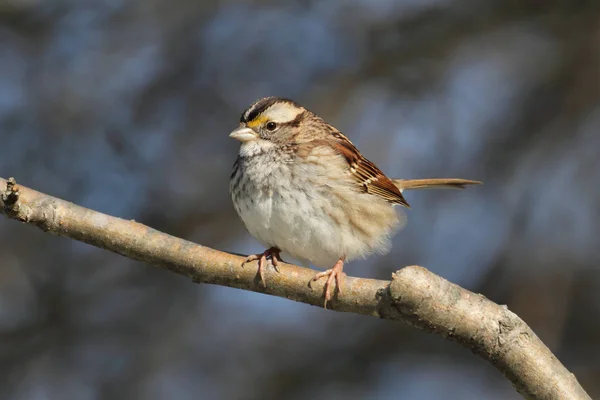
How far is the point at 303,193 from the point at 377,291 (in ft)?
4.22

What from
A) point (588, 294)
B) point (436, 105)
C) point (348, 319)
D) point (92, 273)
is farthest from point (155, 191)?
point (588, 294)

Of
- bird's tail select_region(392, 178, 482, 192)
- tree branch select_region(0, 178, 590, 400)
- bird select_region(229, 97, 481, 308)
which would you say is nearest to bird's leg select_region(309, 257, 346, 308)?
tree branch select_region(0, 178, 590, 400)

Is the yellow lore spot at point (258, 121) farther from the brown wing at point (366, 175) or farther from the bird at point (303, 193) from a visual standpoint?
the brown wing at point (366, 175)

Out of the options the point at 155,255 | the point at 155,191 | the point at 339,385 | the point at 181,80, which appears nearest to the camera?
the point at 155,255

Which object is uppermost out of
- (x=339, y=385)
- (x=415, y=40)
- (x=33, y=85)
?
(x=415, y=40)

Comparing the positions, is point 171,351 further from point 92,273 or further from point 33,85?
point 33,85

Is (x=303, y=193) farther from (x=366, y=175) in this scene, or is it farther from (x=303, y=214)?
(x=366, y=175)

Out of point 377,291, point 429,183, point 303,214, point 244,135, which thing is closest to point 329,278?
point 377,291

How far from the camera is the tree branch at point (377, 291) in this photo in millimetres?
3062

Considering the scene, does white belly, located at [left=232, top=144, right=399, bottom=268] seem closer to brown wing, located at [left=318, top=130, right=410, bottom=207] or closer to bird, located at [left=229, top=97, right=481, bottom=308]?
bird, located at [left=229, top=97, right=481, bottom=308]

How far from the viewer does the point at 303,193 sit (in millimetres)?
4523

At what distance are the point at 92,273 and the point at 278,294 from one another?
10.9 ft

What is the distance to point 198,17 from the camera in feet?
24.3

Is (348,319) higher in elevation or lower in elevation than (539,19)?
lower
